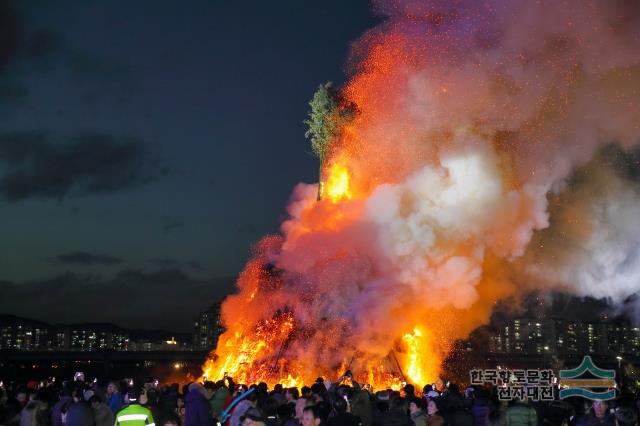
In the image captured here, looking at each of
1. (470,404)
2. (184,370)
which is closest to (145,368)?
(184,370)

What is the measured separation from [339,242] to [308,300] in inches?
174

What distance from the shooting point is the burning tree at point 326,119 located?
43781 millimetres

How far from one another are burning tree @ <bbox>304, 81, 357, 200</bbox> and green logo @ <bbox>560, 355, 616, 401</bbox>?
29.7 m

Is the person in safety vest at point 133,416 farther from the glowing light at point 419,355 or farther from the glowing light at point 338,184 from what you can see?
the glowing light at point 338,184

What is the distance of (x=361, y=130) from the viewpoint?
40.7 m

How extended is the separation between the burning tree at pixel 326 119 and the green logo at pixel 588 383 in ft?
97.3

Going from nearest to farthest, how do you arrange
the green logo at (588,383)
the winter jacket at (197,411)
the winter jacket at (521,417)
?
the winter jacket at (197,411)
the winter jacket at (521,417)
the green logo at (588,383)

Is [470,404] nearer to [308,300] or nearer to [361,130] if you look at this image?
[308,300]

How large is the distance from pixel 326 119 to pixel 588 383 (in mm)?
31286

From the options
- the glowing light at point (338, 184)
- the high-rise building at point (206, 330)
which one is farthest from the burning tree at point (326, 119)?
the high-rise building at point (206, 330)

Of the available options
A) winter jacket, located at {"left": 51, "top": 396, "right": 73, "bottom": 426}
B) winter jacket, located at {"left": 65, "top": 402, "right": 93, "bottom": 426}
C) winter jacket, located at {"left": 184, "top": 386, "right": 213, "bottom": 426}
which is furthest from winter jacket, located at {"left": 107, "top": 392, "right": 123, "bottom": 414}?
winter jacket, located at {"left": 184, "top": 386, "right": 213, "bottom": 426}

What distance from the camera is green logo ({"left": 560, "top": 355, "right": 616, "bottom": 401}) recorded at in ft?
48.1

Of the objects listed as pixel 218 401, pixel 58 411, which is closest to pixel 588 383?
pixel 218 401

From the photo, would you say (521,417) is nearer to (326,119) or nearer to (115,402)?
(115,402)
